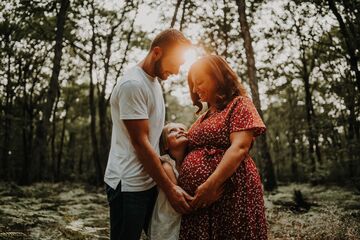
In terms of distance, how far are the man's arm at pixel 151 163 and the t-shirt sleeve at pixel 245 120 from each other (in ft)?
2.01

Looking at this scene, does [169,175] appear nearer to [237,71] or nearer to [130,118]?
[130,118]

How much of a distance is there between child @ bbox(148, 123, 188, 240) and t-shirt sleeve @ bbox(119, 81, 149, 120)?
14.8 inches

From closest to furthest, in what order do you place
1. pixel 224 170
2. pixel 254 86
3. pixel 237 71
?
1. pixel 224 170
2. pixel 254 86
3. pixel 237 71

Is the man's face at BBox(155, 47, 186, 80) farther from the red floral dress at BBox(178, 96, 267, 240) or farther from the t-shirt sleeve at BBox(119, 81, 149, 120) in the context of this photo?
the red floral dress at BBox(178, 96, 267, 240)

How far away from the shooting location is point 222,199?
8.86ft

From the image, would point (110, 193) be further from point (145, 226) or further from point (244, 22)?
point (244, 22)

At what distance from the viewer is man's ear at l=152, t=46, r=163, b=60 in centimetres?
279

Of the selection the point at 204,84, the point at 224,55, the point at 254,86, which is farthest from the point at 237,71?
the point at 204,84

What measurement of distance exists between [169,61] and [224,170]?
957 millimetres

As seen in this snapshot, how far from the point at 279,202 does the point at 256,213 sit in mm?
9033

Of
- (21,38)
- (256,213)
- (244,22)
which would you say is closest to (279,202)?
(244,22)

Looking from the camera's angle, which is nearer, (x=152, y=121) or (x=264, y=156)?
(x=152, y=121)

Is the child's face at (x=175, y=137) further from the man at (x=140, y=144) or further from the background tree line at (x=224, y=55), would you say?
the background tree line at (x=224, y=55)

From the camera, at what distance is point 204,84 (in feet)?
9.58
